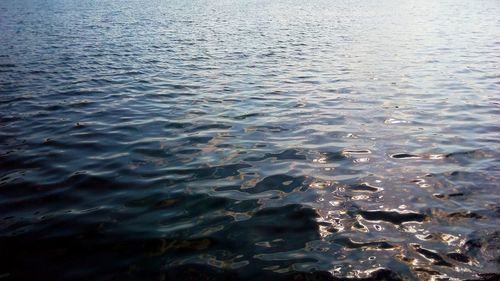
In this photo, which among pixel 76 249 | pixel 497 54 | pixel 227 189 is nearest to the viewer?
pixel 76 249

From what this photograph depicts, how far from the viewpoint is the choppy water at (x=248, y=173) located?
5.92 meters

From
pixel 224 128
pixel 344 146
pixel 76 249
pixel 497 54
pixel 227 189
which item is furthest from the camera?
pixel 497 54

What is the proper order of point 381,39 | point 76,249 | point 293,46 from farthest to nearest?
point 381,39
point 293,46
point 76,249

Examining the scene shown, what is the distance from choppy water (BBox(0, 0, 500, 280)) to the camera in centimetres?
592

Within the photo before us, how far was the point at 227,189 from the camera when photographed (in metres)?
8.20

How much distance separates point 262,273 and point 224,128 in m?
7.13

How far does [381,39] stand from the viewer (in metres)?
34.7

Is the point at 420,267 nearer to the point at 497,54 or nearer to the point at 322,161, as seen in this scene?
the point at 322,161

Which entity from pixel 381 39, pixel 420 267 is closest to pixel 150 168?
pixel 420 267

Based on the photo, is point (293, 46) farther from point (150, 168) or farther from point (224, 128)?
point (150, 168)

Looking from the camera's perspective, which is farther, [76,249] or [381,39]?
[381,39]

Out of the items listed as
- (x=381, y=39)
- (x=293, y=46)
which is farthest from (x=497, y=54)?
(x=293, y=46)

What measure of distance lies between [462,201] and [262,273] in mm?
4866

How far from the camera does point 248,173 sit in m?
8.98
